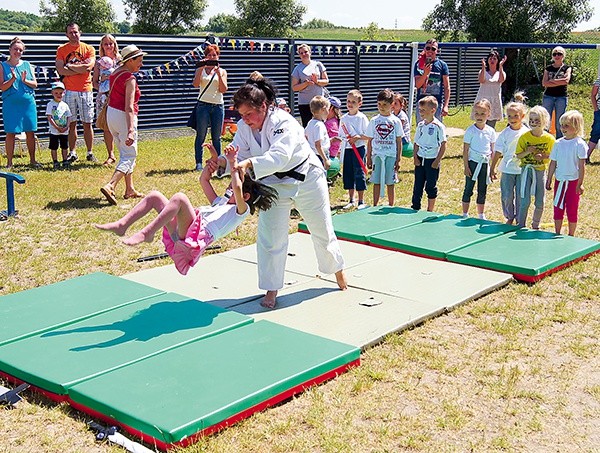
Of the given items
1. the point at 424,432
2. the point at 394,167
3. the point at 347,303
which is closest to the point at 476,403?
the point at 424,432

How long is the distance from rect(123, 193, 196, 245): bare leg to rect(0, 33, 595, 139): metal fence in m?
9.57

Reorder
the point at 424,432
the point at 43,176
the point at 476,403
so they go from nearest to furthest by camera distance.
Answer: the point at 424,432
the point at 476,403
the point at 43,176

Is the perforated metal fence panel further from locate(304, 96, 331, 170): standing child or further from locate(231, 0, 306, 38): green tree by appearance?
locate(231, 0, 306, 38): green tree

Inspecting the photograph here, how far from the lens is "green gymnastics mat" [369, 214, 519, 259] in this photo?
23.8 ft

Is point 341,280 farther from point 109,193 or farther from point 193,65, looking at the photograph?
point 193,65

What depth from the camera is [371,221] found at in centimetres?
835

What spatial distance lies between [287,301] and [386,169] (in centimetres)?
356

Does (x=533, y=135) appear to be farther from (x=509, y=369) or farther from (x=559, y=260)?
(x=509, y=369)

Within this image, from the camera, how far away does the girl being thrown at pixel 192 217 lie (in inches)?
201

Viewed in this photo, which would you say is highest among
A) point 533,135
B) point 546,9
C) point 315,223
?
point 546,9

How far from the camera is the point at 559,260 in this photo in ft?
22.5

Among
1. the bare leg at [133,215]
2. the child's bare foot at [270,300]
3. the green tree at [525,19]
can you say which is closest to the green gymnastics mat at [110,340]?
the child's bare foot at [270,300]

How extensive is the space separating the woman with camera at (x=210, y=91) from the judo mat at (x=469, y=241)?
3.50 m

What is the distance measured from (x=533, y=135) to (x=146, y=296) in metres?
4.42
